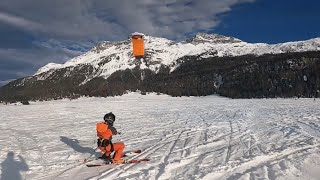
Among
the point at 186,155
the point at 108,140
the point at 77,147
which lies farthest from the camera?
the point at 77,147

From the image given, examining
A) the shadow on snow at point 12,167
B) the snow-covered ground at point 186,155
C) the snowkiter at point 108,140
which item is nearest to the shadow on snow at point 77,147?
the snow-covered ground at point 186,155

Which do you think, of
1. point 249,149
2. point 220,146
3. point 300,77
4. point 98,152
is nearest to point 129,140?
point 98,152

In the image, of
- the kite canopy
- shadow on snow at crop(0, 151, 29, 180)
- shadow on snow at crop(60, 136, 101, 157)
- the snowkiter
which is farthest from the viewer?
the kite canopy

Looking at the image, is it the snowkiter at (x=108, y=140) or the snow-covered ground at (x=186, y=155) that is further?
the snowkiter at (x=108, y=140)

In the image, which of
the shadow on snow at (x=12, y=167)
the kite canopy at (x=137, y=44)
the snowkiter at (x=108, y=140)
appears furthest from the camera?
the kite canopy at (x=137, y=44)

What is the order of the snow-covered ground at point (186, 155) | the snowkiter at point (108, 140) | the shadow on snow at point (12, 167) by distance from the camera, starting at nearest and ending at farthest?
the snow-covered ground at point (186, 155)
the shadow on snow at point (12, 167)
the snowkiter at point (108, 140)

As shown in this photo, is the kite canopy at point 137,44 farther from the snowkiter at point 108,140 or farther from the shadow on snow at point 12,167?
the snowkiter at point 108,140

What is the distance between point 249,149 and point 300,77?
369 feet

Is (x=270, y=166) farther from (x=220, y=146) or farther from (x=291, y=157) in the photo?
(x=220, y=146)

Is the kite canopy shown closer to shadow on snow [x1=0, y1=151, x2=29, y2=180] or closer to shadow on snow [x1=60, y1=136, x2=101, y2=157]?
shadow on snow [x1=60, y1=136, x2=101, y2=157]

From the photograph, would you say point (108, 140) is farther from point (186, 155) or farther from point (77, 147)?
point (77, 147)

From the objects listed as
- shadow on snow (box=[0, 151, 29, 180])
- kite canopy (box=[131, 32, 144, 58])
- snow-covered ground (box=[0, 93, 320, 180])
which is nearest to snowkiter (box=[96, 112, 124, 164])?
snow-covered ground (box=[0, 93, 320, 180])

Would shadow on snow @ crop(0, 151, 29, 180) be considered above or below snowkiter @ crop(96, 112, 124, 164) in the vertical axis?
below

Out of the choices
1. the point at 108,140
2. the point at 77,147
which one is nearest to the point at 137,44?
the point at 77,147
